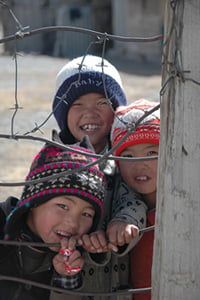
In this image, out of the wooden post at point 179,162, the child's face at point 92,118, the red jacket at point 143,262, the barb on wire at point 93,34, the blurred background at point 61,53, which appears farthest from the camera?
the blurred background at point 61,53

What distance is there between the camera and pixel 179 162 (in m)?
1.39

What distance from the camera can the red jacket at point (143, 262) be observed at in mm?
2129

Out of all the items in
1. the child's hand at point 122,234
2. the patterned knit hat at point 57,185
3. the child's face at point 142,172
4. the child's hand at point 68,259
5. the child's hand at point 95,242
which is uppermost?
the child's face at point 142,172

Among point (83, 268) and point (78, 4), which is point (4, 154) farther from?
point (78, 4)

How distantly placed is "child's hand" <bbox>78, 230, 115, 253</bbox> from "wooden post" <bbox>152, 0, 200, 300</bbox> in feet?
1.17

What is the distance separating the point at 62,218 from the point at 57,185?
118 mm

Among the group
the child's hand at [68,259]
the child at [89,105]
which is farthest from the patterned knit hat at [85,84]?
the child's hand at [68,259]

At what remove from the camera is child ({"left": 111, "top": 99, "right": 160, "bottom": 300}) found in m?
2.15

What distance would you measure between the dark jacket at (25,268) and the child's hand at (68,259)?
122mm

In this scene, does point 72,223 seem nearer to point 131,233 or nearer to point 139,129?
point 131,233

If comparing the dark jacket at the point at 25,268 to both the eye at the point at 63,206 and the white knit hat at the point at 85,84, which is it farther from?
the white knit hat at the point at 85,84

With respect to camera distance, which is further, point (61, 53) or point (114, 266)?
point (61, 53)

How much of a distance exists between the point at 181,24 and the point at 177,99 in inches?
6.9

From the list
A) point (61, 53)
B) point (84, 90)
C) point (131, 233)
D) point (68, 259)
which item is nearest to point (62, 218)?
point (68, 259)
